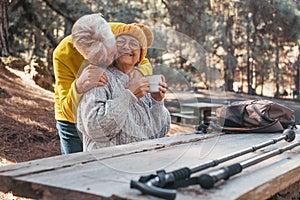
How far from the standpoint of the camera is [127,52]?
204 cm

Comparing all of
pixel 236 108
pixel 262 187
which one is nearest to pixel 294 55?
pixel 236 108

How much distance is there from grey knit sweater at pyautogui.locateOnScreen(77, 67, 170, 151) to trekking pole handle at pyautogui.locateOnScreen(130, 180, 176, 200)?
727mm

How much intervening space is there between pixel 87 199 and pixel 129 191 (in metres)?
0.12

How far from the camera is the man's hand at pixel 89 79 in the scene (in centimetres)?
193

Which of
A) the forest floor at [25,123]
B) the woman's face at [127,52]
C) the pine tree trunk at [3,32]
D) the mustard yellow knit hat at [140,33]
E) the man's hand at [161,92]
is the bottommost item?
the forest floor at [25,123]

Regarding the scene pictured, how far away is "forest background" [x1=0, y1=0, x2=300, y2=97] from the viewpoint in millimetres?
1930

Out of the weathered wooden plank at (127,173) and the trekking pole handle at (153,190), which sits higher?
the trekking pole handle at (153,190)

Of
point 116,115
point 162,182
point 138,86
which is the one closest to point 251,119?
point 138,86

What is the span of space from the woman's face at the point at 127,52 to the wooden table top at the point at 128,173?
38 cm

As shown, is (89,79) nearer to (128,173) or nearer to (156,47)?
(156,47)

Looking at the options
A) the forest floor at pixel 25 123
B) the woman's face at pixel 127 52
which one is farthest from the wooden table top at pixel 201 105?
the forest floor at pixel 25 123

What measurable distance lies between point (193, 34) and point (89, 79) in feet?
25.6

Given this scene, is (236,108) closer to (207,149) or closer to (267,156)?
(207,149)

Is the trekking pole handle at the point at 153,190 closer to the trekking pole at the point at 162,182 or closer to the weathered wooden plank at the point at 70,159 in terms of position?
the trekking pole at the point at 162,182
